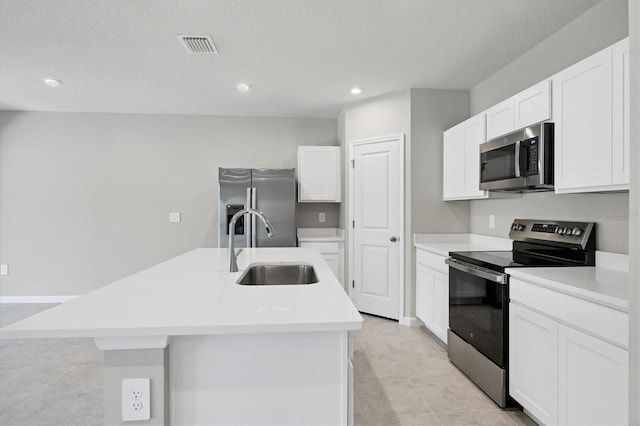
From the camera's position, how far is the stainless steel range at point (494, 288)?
2.08m

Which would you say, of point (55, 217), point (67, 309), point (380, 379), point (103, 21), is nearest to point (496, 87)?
point (380, 379)

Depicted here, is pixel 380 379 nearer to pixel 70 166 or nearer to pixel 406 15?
pixel 406 15

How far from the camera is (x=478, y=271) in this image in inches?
90.0

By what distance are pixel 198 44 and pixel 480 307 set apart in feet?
9.25

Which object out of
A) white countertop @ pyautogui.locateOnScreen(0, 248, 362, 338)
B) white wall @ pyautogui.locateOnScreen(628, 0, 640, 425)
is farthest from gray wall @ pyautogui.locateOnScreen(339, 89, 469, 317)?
white wall @ pyautogui.locateOnScreen(628, 0, 640, 425)

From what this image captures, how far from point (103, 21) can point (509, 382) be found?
138 inches

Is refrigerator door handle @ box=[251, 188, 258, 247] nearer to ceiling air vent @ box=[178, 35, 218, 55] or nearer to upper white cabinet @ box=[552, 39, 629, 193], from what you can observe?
ceiling air vent @ box=[178, 35, 218, 55]

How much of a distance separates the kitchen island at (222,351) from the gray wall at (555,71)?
1788 millimetres

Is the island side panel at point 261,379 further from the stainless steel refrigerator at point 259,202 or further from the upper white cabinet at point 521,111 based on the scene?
the stainless steel refrigerator at point 259,202

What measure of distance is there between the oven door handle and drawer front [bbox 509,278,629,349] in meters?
0.07

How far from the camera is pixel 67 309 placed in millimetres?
1126

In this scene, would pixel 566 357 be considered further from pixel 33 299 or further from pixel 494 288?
pixel 33 299

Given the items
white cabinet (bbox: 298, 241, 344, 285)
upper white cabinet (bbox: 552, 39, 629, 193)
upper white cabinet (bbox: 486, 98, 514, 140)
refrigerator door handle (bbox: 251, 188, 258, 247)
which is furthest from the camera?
white cabinet (bbox: 298, 241, 344, 285)

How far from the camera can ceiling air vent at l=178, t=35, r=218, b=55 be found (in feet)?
8.59
